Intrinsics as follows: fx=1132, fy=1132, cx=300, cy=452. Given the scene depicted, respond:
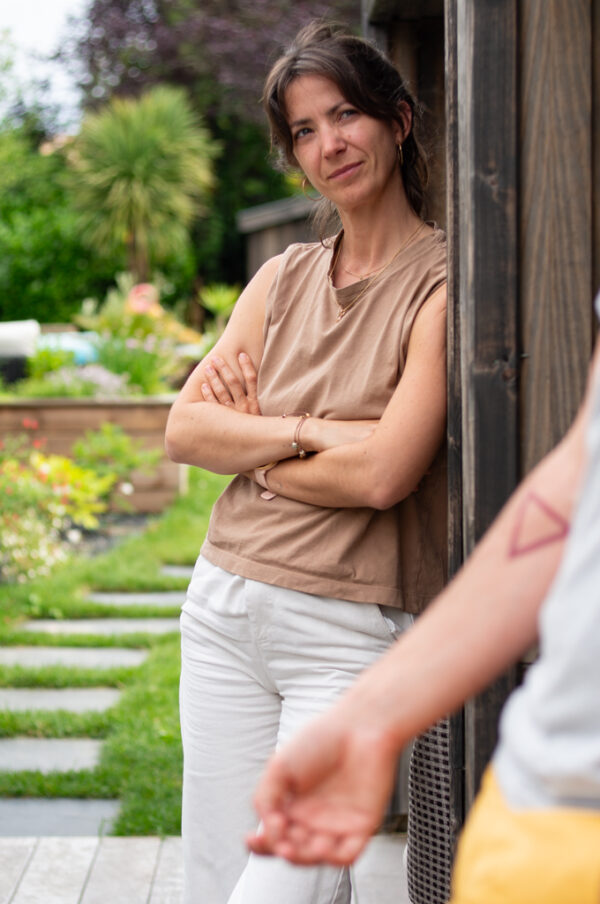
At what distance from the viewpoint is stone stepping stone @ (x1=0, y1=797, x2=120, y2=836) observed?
324cm

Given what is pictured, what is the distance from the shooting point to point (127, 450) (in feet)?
24.1

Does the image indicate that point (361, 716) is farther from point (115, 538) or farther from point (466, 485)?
point (115, 538)

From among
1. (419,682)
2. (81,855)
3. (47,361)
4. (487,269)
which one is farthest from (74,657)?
(47,361)

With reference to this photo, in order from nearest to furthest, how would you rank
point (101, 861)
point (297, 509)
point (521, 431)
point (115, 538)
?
point (521, 431) → point (297, 509) → point (101, 861) → point (115, 538)

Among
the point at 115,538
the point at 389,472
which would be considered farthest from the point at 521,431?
the point at 115,538

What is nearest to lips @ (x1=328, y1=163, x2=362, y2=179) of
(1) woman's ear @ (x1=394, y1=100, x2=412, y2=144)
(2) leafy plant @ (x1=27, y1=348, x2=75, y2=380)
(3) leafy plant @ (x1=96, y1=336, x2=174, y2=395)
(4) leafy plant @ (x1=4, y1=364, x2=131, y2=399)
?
(1) woman's ear @ (x1=394, y1=100, x2=412, y2=144)

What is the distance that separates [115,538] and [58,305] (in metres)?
13.1

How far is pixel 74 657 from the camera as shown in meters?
4.73

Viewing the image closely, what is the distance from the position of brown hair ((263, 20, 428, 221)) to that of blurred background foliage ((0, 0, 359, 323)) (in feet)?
50.5

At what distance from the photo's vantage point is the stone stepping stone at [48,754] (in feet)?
12.1

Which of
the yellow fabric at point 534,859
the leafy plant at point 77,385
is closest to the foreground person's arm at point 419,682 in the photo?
the yellow fabric at point 534,859

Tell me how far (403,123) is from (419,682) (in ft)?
4.27

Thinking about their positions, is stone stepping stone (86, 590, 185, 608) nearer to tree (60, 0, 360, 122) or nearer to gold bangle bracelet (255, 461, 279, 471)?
gold bangle bracelet (255, 461, 279, 471)

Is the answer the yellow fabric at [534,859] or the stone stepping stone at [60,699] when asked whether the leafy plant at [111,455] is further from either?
the yellow fabric at [534,859]
